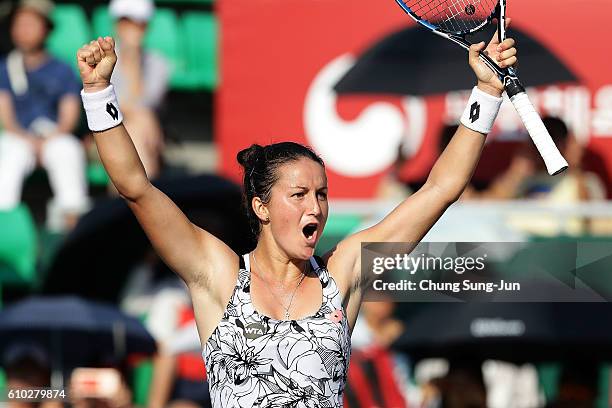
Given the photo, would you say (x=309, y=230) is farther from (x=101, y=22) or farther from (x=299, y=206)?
(x=101, y=22)

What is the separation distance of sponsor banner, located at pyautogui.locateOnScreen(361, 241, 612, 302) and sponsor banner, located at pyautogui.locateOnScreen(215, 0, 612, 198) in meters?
2.18

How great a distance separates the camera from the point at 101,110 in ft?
13.9

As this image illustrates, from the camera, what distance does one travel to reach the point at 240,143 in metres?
10.0

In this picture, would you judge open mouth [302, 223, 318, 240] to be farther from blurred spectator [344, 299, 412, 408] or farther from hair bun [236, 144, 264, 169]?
blurred spectator [344, 299, 412, 408]

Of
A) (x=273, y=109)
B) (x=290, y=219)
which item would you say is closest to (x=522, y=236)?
(x=273, y=109)

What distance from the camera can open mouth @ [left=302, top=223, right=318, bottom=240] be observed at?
4258 mm

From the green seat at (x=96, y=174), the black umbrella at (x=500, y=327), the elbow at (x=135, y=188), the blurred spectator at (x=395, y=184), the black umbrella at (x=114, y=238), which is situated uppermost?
the green seat at (x=96, y=174)

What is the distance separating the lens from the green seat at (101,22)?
1055 centimetres

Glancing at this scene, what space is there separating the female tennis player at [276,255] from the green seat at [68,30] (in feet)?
21.0

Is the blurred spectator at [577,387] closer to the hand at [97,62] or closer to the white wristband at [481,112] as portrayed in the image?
the white wristband at [481,112]

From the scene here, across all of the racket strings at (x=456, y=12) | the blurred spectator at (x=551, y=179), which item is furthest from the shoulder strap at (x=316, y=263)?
the blurred spectator at (x=551, y=179)

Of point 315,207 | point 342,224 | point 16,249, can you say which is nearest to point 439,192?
point 315,207

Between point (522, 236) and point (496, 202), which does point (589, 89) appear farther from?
point (522, 236)

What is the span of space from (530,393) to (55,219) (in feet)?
11.0
